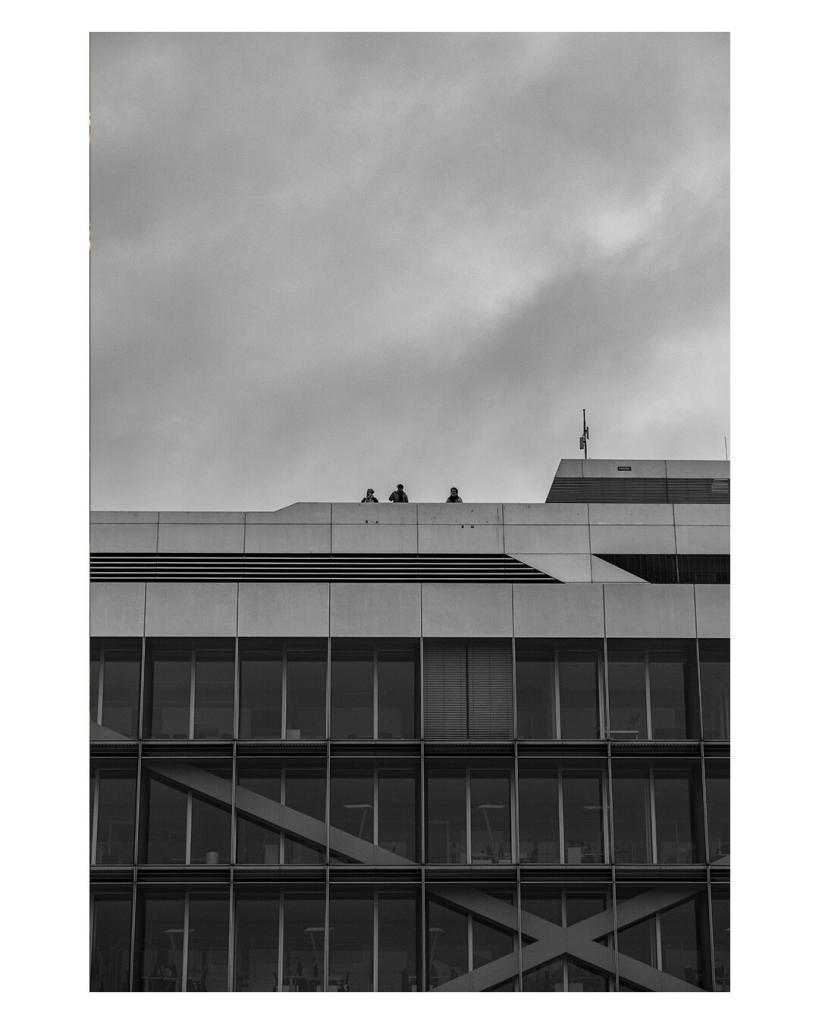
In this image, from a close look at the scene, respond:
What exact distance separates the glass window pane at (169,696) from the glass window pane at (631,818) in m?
7.17

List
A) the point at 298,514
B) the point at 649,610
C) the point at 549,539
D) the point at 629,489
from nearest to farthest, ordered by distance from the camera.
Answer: the point at 649,610
the point at 298,514
the point at 549,539
the point at 629,489

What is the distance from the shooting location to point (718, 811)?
20.2 m

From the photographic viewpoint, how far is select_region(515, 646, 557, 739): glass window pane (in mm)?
20516

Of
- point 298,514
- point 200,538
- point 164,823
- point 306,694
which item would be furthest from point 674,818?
point 200,538

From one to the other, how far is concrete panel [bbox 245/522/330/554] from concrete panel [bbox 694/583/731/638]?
703 centimetres

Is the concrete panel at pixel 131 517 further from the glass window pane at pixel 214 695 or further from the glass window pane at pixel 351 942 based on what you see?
the glass window pane at pixel 351 942

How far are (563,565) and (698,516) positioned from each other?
9.72 ft

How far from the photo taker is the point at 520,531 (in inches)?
947

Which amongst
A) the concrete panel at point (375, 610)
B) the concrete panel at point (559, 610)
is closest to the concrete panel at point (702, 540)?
the concrete panel at point (559, 610)

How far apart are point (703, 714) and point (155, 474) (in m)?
12.0

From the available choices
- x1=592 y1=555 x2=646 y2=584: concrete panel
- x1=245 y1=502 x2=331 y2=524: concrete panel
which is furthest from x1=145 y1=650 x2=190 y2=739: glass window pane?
x1=592 y1=555 x2=646 y2=584: concrete panel

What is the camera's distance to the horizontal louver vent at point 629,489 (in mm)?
26562

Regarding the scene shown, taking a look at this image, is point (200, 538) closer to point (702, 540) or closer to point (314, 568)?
point (314, 568)
